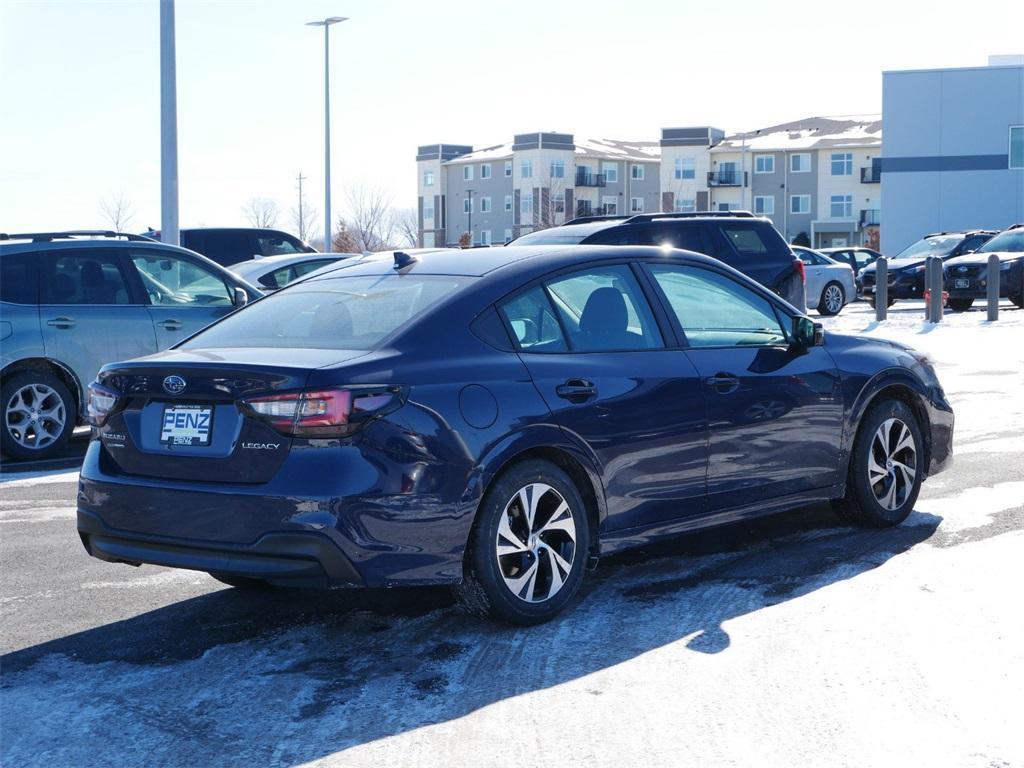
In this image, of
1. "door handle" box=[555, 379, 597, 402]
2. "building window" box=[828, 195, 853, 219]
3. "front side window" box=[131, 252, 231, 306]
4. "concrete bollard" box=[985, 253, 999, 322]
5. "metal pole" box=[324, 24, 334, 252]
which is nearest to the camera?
"door handle" box=[555, 379, 597, 402]

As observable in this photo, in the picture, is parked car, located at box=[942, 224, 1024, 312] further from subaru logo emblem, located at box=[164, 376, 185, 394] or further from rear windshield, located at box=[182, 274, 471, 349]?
subaru logo emblem, located at box=[164, 376, 185, 394]

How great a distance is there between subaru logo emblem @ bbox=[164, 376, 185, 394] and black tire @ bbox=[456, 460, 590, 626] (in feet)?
4.08

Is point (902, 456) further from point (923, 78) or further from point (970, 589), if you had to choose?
point (923, 78)

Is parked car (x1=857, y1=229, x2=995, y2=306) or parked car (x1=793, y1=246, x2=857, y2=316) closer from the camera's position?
parked car (x1=793, y1=246, x2=857, y2=316)

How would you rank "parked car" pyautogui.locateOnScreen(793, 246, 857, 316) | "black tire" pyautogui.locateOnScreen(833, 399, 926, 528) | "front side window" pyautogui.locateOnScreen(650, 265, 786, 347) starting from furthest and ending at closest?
"parked car" pyautogui.locateOnScreen(793, 246, 857, 316)
"black tire" pyautogui.locateOnScreen(833, 399, 926, 528)
"front side window" pyautogui.locateOnScreen(650, 265, 786, 347)

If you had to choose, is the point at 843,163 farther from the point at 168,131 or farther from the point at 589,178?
the point at 168,131

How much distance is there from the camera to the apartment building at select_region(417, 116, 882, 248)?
9606cm

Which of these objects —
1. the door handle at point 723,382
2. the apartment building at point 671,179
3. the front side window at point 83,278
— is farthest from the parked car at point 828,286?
the apartment building at point 671,179

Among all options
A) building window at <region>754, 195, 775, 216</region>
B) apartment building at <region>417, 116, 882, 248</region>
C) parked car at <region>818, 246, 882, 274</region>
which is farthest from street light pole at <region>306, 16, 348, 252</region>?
building window at <region>754, 195, 775, 216</region>

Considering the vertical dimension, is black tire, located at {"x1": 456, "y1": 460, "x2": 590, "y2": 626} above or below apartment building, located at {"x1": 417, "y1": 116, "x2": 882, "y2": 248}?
below

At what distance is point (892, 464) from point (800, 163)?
9279cm

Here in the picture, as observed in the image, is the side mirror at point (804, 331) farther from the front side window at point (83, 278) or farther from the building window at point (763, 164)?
the building window at point (763, 164)

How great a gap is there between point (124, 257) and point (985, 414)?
755 cm

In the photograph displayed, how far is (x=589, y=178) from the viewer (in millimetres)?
103000
